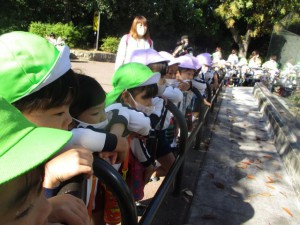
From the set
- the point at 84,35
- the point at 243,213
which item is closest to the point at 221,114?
the point at 243,213

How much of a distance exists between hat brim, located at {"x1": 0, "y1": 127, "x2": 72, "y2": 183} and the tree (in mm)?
23876

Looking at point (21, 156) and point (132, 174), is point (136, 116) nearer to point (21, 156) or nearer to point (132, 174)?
point (132, 174)

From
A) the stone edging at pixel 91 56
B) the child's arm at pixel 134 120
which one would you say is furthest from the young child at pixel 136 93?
the stone edging at pixel 91 56

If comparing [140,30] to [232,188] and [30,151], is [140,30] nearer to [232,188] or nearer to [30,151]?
[232,188]

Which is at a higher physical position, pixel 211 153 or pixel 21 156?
pixel 21 156

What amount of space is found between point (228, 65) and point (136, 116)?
1573 cm

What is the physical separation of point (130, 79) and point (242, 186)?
188 centimetres

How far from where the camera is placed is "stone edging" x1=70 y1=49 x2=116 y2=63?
17800 millimetres

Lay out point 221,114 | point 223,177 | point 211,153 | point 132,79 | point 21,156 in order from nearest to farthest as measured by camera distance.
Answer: point 21,156, point 132,79, point 223,177, point 211,153, point 221,114

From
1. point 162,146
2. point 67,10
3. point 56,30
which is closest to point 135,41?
point 162,146

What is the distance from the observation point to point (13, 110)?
771mm

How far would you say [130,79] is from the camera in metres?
2.28

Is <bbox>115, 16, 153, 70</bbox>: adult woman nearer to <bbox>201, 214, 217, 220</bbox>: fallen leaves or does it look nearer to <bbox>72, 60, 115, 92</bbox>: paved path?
<bbox>201, 214, 217, 220</bbox>: fallen leaves

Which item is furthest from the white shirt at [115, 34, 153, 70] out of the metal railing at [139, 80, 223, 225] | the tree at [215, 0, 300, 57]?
the tree at [215, 0, 300, 57]
